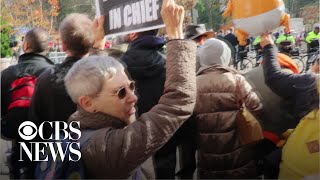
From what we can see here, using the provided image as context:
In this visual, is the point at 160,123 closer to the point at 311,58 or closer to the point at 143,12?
the point at 143,12

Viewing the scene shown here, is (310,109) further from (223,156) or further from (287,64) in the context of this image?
(223,156)

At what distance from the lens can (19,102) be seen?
2.12 m

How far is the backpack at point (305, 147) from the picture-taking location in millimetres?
1607

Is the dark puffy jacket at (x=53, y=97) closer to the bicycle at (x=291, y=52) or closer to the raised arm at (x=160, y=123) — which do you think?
the raised arm at (x=160, y=123)

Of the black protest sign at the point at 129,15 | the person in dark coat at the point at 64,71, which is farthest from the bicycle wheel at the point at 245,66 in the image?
the person in dark coat at the point at 64,71

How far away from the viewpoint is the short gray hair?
4.36 feet

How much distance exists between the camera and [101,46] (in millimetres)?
1854

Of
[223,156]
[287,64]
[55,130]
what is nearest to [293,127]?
[287,64]

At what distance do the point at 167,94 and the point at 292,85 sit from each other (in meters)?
0.67

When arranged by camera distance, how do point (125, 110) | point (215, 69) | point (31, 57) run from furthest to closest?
point (31, 57) < point (215, 69) < point (125, 110)

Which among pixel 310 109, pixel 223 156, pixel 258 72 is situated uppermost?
pixel 258 72

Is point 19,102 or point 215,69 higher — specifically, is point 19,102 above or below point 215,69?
below

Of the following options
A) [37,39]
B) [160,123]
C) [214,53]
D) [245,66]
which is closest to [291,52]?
[245,66]

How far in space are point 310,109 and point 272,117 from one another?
17cm
